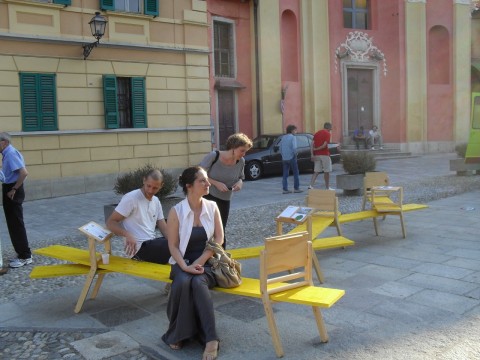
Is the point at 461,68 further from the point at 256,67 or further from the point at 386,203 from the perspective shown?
the point at 386,203

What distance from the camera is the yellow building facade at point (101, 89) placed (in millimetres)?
12797

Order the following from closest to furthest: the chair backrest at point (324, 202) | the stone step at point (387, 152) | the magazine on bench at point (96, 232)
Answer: the magazine on bench at point (96, 232) → the chair backrest at point (324, 202) → the stone step at point (387, 152)

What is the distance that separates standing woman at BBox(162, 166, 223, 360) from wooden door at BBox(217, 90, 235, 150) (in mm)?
14946

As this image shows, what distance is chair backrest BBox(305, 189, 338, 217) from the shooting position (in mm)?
7320

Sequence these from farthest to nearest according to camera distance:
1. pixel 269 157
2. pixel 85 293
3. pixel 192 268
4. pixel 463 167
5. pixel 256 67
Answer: pixel 256 67
pixel 269 157
pixel 463 167
pixel 85 293
pixel 192 268

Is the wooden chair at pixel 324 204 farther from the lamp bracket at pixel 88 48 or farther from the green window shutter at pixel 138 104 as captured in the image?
the green window shutter at pixel 138 104

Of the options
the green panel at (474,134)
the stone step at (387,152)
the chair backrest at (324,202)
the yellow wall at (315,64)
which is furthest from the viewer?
the stone step at (387,152)

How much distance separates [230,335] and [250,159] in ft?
40.4

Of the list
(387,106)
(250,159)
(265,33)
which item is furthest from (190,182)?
(387,106)

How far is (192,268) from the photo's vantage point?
4.20m

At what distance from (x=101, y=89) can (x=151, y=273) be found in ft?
33.5

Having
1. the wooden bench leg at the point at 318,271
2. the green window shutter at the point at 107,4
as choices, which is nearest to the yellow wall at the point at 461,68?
the green window shutter at the point at 107,4

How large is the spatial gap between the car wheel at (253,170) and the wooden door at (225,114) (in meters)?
3.09

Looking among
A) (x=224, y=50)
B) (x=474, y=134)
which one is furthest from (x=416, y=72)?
(x=474, y=134)
